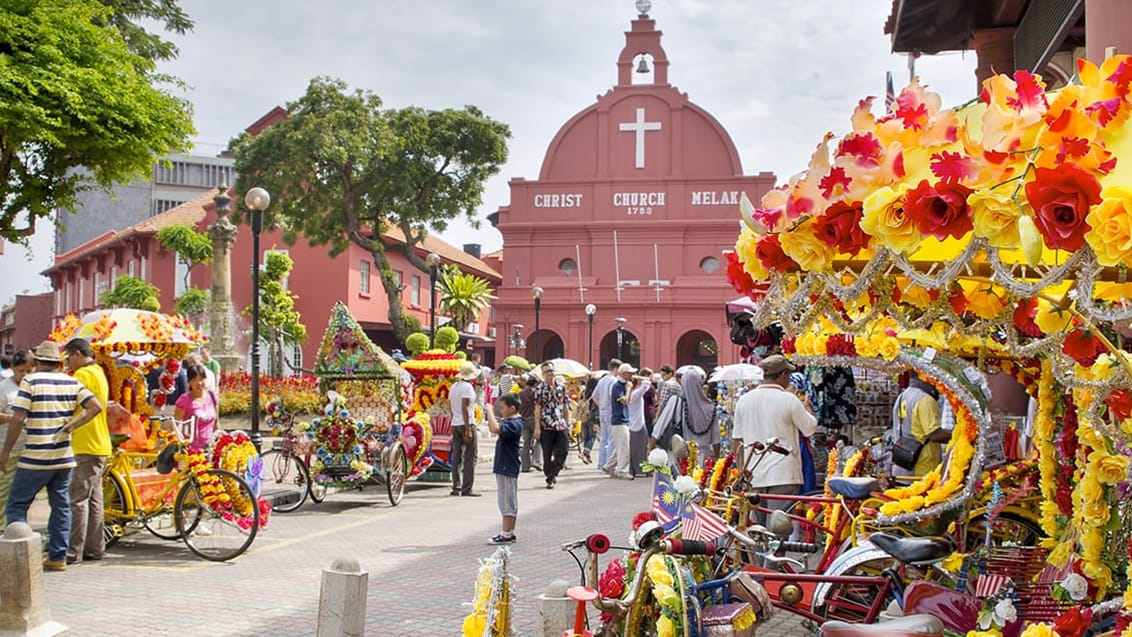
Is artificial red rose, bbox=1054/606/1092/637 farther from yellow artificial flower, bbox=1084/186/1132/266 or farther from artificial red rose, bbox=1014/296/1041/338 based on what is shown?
yellow artificial flower, bbox=1084/186/1132/266

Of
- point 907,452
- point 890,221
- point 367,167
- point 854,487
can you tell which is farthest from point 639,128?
point 890,221

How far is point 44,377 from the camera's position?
7996 mm

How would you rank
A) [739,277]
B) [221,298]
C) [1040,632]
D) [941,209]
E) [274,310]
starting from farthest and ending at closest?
[274,310] → [221,298] → [739,277] → [1040,632] → [941,209]

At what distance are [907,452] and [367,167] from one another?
103ft

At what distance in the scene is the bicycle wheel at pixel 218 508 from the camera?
29.3 feet

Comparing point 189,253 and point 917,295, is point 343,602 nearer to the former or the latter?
point 917,295

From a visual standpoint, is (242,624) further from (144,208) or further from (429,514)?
(144,208)

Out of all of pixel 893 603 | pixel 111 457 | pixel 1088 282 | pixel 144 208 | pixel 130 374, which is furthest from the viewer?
pixel 144 208

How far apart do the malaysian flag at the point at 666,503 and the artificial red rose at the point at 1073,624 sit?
1954 mm

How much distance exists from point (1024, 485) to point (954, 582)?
1.59 m

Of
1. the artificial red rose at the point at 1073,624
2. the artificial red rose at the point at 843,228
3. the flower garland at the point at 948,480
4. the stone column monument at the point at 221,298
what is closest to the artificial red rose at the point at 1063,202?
the artificial red rose at the point at 843,228

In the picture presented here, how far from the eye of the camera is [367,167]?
37.5 meters

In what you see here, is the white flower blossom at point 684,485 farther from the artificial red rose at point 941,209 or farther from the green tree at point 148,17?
the green tree at point 148,17

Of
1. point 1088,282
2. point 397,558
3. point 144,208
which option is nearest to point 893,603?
point 1088,282
